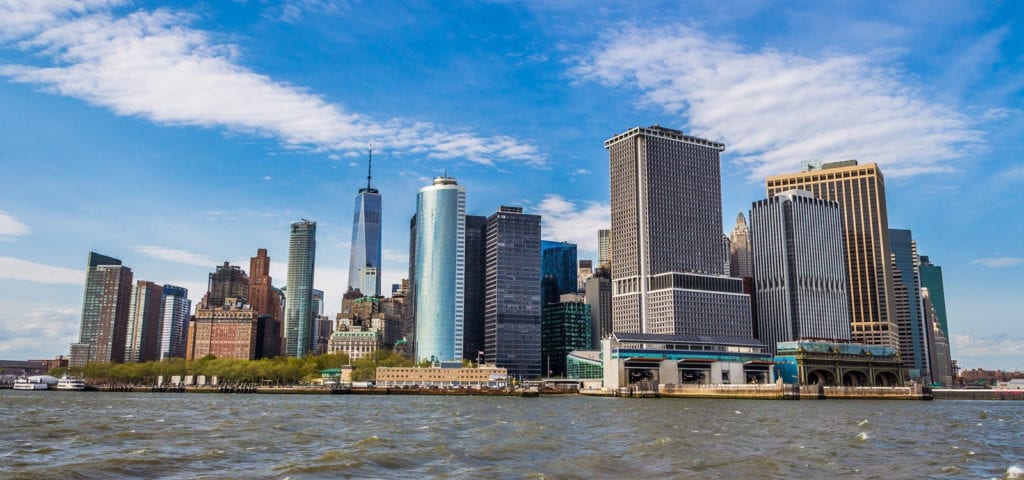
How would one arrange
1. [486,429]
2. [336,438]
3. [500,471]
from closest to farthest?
[500,471] < [336,438] < [486,429]

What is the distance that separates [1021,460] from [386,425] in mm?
64636

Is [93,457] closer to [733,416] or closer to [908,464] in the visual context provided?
[908,464]

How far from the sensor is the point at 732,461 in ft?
201

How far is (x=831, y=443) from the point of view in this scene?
246ft

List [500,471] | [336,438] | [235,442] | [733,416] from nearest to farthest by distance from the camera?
[500,471], [235,442], [336,438], [733,416]

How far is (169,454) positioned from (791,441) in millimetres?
53638

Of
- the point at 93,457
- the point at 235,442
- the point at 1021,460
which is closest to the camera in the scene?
the point at 93,457

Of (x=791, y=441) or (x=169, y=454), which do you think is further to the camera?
(x=791, y=441)

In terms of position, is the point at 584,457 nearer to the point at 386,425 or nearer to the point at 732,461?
the point at 732,461

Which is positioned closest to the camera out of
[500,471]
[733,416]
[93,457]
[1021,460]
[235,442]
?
[500,471]

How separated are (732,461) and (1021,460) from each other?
23442 mm

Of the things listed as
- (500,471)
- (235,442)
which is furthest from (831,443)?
(235,442)

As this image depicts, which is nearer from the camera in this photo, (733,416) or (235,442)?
(235,442)

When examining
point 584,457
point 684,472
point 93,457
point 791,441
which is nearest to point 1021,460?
point 791,441
